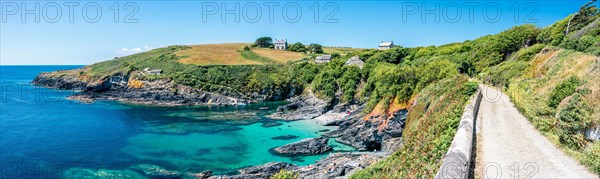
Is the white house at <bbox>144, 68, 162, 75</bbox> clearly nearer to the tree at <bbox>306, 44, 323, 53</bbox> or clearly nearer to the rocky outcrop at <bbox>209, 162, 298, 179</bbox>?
the tree at <bbox>306, 44, 323, 53</bbox>

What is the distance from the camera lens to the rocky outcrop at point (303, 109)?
55.3 meters

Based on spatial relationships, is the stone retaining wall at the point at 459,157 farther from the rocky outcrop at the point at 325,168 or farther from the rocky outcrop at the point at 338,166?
the rocky outcrop at the point at 325,168

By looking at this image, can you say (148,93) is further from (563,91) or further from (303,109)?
(563,91)

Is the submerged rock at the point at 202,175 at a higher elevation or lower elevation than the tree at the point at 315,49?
lower

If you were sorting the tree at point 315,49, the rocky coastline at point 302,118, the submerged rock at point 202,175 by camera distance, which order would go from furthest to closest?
the tree at point 315,49
the rocky coastline at point 302,118
the submerged rock at point 202,175

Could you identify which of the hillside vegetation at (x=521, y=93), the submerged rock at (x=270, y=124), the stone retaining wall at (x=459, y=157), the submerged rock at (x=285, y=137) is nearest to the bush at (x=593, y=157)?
the hillside vegetation at (x=521, y=93)

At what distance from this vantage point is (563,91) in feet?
45.5

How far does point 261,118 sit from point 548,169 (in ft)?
159

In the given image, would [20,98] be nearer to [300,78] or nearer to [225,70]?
[225,70]

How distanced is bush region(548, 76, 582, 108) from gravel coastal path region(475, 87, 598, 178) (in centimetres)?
139

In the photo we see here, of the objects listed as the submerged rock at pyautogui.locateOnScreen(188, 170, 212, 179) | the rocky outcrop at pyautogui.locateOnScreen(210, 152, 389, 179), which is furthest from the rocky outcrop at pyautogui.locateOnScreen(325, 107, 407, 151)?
the submerged rock at pyautogui.locateOnScreen(188, 170, 212, 179)

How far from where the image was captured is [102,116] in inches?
2243

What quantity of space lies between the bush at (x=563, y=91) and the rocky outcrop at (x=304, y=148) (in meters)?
22.7

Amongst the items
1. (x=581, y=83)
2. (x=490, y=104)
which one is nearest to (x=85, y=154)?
(x=490, y=104)
